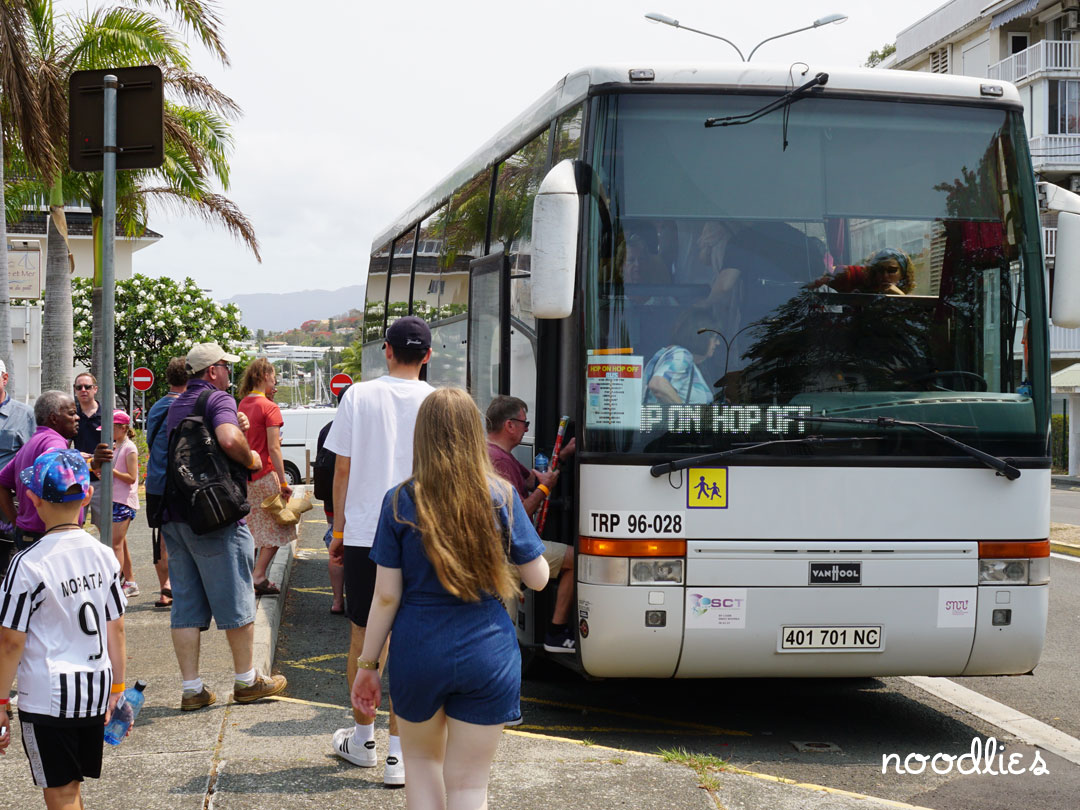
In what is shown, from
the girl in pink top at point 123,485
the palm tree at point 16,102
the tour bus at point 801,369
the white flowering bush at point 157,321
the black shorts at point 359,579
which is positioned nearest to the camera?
the black shorts at point 359,579

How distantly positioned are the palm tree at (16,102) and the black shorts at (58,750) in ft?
37.8

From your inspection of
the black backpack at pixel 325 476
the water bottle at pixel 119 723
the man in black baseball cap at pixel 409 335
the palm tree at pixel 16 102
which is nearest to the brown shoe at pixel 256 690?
the man in black baseball cap at pixel 409 335

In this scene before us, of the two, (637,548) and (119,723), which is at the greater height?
(637,548)

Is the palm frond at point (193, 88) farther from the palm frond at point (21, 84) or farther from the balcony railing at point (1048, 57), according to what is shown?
the balcony railing at point (1048, 57)

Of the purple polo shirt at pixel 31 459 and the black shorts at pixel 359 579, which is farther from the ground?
the purple polo shirt at pixel 31 459

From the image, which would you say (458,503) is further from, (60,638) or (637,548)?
(637,548)

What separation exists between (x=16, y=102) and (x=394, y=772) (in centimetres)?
1360

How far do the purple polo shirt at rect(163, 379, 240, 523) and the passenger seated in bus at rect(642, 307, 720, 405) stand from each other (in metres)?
2.12

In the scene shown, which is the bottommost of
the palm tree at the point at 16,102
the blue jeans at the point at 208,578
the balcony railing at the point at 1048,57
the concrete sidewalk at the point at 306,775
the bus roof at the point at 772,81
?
the concrete sidewalk at the point at 306,775

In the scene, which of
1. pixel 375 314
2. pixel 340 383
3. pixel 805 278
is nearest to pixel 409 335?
pixel 805 278

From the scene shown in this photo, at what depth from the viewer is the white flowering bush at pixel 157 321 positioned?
174 ft

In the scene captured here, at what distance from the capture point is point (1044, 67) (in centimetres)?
4381

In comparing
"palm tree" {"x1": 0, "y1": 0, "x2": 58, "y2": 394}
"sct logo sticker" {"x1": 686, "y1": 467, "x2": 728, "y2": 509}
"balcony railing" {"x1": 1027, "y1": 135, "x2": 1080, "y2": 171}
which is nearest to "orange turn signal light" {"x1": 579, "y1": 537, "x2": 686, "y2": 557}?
"sct logo sticker" {"x1": 686, "y1": 467, "x2": 728, "y2": 509}

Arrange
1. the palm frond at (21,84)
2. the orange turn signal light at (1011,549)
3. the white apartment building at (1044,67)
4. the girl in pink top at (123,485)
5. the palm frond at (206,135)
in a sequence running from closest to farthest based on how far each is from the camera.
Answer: the orange turn signal light at (1011,549), the girl in pink top at (123,485), the palm frond at (21,84), the palm frond at (206,135), the white apartment building at (1044,67)
